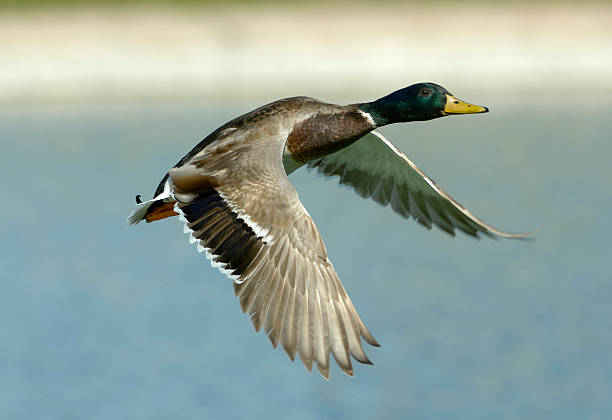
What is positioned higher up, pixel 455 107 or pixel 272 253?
pixel 455 107

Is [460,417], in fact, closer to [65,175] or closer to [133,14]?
[65,175]

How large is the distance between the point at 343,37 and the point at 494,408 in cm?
1545

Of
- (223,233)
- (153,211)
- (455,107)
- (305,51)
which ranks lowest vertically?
(223,233)

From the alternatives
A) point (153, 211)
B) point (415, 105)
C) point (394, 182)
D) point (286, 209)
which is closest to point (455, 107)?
point (415, 105)

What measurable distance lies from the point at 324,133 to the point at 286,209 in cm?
105

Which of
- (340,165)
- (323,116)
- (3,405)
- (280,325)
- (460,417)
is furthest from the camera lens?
(3,405)

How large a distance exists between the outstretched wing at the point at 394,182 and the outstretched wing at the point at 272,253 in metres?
1.38

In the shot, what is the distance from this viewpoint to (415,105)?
703 cm

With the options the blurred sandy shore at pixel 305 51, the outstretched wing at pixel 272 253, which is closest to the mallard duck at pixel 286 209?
the outstretched wing at pixel 272 253

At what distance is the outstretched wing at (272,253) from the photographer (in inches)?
216

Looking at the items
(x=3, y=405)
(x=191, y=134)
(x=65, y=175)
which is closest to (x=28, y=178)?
(x=65, y=175)

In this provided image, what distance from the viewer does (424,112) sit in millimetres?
7027

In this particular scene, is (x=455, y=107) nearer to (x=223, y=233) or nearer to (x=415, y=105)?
(x=415, y=105)

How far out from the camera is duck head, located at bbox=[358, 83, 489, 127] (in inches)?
273
